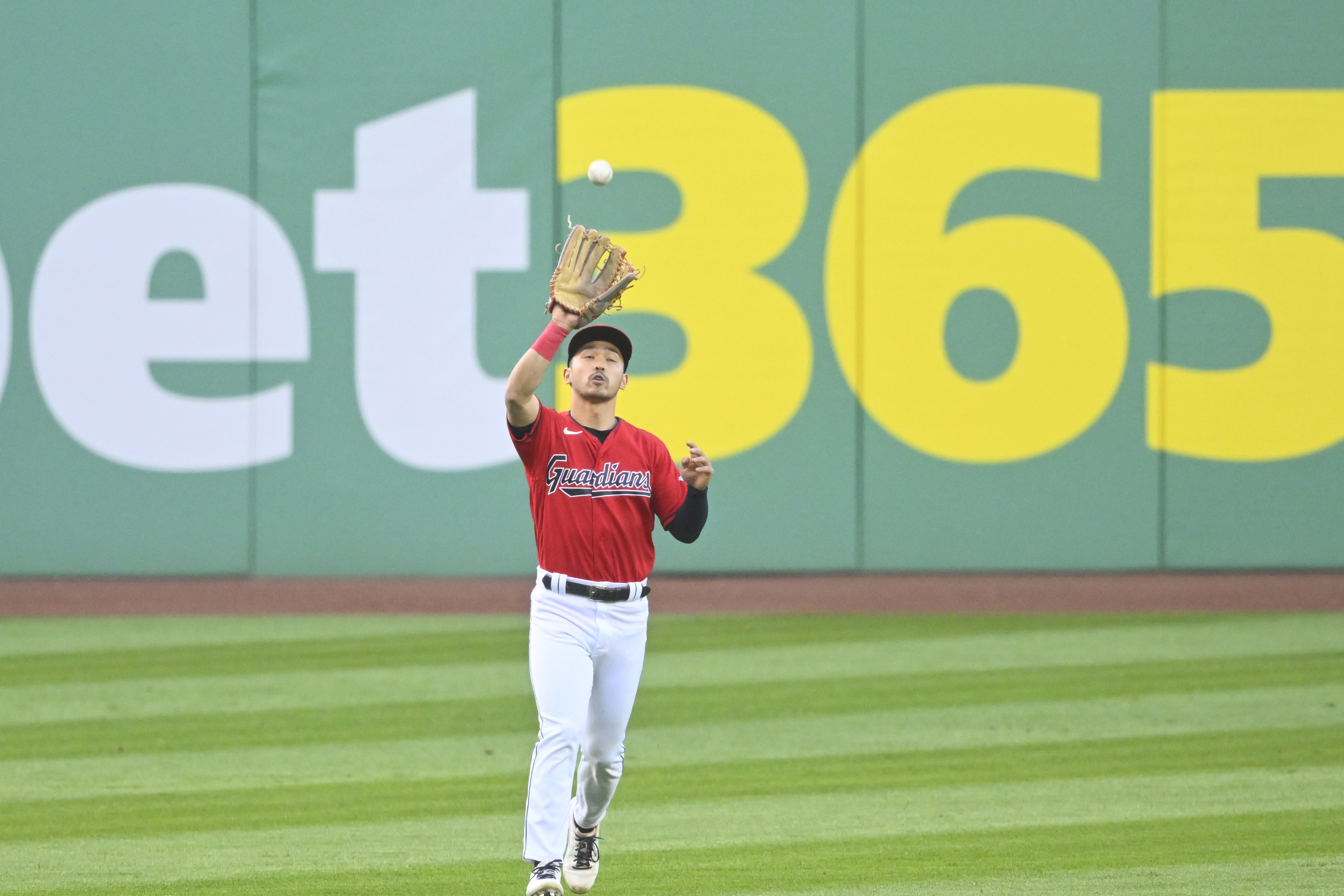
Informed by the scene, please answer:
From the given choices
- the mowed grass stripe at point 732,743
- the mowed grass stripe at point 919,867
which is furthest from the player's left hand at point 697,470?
the mowed grass stripe at point 732,743

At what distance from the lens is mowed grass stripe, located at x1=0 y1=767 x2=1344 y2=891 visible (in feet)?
22.0

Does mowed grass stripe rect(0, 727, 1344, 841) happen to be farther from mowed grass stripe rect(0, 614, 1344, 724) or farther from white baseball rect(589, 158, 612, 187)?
white baseball rect(589, 158, 612, 187)

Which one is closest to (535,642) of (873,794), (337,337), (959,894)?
(959,894)

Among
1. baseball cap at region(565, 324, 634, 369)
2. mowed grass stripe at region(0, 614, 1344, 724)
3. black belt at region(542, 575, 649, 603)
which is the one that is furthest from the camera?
mowed grass stripe at region(0, 614, 1344, 724)

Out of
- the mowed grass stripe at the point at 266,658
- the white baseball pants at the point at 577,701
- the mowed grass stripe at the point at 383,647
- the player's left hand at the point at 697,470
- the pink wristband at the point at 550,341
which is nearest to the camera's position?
the white baseball pants at the point at 577,701

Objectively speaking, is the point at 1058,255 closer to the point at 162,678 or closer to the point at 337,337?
the point at 337,337

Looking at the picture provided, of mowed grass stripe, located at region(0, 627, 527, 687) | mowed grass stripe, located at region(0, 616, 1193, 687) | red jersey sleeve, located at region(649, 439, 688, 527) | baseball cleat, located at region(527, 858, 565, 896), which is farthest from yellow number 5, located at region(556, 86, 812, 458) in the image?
baseball cleat, located at region(527, 858, 565, 896)

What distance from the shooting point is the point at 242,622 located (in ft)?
44.7

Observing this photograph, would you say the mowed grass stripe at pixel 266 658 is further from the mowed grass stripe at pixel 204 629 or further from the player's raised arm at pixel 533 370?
the player's raised arm at pixel 533 370

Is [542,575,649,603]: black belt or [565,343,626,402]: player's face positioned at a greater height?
[565,343,626,402]: player's face

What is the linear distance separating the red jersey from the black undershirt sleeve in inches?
3.6

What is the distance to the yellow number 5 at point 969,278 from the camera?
1501 centimetres

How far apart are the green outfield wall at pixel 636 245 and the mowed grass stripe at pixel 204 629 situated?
1.29m

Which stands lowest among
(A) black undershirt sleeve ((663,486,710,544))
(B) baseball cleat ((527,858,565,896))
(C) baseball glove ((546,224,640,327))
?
(B) baseball cleat ((527,858,565,896))
